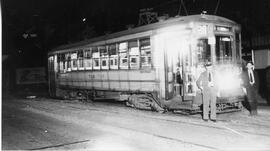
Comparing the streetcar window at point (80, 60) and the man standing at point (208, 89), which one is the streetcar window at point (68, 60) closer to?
the streetcar window at point (80, 60)

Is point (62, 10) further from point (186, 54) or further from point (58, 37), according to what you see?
point (186, 54)

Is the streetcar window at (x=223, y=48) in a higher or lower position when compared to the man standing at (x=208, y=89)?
higher

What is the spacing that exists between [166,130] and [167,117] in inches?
92.2

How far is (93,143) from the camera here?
8859mm

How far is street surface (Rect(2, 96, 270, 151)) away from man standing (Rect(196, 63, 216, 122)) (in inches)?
14.5

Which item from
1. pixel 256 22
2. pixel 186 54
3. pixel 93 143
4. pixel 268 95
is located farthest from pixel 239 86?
pixel 256 22

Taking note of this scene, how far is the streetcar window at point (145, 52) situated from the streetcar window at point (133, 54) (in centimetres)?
33

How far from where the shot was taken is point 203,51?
12711mm

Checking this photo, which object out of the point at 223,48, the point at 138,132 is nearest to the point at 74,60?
the point at 223,48

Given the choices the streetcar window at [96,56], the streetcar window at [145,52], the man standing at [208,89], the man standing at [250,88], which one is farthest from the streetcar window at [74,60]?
the man standing at [250,88]

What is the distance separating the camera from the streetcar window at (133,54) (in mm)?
14483

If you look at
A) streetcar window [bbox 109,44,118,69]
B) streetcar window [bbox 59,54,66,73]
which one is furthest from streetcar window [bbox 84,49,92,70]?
streetcar window [bbox 59,54,66,73]

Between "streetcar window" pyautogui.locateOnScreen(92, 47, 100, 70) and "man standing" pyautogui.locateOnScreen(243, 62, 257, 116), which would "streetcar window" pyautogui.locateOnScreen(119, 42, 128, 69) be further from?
"man standing" pyautogui.locateOnScreen(243, 62, 257, 116)

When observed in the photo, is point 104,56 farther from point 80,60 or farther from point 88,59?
point 80,60
